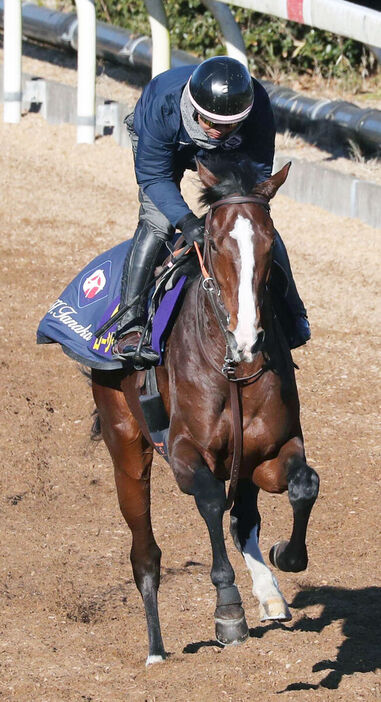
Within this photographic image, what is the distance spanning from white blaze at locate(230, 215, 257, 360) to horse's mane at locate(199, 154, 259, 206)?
0.26 metres

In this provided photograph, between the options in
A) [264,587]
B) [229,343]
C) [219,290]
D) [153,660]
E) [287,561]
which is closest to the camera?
[229,343]

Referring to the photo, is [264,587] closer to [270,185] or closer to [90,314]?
[90,314]

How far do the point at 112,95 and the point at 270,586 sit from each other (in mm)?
12431

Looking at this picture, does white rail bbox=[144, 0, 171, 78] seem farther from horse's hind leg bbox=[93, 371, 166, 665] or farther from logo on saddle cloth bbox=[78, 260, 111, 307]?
horse's hind leg bbox=[93, 371, 166, 665]

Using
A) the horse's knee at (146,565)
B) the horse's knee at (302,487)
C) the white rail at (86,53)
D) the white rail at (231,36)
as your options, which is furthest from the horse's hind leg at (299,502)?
the white rail at (86,53)

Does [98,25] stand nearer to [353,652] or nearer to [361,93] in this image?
[361,93]

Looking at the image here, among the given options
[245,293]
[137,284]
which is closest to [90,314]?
[137,284]

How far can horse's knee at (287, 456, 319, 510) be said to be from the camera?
5.13 m

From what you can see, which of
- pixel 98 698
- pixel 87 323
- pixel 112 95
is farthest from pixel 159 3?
pixel 98 698

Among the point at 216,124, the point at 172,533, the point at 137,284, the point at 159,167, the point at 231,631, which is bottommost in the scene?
the point at 172,533

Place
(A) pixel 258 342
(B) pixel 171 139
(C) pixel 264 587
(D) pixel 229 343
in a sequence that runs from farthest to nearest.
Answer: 1. (C) pixel 264 587
2. (B) pixel 171 139
3. (D) pixel 229 343
4. (A) pixel 258 342

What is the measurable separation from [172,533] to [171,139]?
3157 millimetres

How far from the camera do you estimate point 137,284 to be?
20.1 ft

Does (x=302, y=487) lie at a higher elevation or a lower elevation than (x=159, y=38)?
higher
